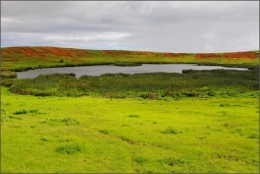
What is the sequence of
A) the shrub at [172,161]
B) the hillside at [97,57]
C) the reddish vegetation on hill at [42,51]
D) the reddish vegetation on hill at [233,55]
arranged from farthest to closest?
the reddish vegetation on hill at [233,55]
the reddish vegetation on hill at [42,51]
the hillside at [97,57]
the shrub at [172,161]

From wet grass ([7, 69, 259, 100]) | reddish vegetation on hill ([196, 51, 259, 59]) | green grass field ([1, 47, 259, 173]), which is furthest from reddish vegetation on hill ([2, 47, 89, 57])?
green grass field ([1, 47, 259, 173])

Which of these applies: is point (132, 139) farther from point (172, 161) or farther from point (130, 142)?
point (172, 161)

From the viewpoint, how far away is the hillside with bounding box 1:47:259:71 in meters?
112

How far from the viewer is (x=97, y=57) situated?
14262cm

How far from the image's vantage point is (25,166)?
1291cm

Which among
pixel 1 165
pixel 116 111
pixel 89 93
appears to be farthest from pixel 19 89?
pixel 1 165

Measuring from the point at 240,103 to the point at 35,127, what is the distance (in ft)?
72.2

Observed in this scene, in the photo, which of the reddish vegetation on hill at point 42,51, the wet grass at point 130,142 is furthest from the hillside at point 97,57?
the wet grass at point 130,142

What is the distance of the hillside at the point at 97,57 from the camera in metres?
112

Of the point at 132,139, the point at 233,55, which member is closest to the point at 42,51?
the point at 233,55

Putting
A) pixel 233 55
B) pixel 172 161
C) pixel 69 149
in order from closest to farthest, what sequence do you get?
pixel 172 161 < pixel 69 149 < pixel 233 55

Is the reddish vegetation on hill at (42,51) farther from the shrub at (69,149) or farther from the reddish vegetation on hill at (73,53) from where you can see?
the shrub at (69,149)

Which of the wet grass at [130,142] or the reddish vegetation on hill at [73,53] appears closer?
the wet grass at [130,142]

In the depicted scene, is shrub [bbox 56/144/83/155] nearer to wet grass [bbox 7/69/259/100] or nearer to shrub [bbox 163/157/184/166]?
shrub [bbox 163/157/184/166]
